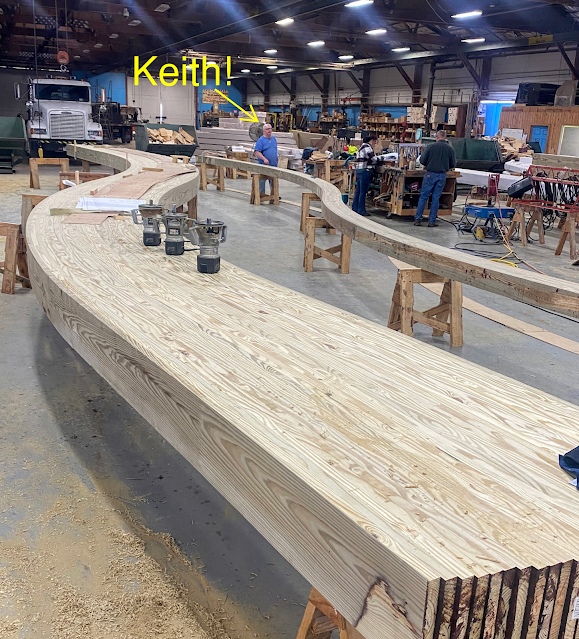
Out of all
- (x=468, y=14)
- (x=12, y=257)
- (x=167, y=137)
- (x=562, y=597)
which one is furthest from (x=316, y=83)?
(x=562, y=597)

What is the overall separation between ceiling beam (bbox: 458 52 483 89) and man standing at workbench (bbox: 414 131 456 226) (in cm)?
1443

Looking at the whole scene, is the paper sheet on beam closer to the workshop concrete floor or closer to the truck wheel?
the workshop concrete floor

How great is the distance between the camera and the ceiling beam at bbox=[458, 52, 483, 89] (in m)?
22.9

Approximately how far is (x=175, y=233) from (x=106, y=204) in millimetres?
1768

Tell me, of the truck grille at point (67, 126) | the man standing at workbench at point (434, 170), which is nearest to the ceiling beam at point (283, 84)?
the truck grille at point (67, 126)

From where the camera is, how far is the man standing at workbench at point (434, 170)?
10.5m

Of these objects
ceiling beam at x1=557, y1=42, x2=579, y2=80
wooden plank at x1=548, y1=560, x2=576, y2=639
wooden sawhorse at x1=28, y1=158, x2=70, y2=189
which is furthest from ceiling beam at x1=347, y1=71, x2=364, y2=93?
wooden plank at x1=548, y1=560, x2=576, y2=639

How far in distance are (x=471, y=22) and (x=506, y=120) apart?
12.8ft

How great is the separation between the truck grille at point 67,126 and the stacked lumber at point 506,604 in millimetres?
18575

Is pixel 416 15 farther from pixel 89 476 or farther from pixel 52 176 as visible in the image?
pixel 89 476

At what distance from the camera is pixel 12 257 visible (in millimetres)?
5484

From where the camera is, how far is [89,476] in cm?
291

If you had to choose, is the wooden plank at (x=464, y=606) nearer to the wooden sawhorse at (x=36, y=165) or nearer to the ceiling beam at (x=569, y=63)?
the wooden sawhorse at (x=36, y=165)

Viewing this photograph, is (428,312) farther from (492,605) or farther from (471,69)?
(471,69)
